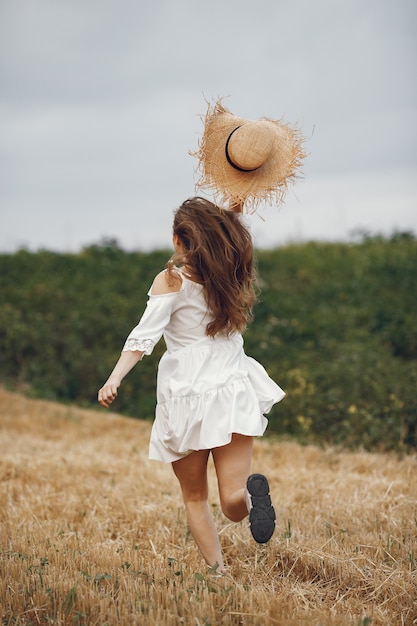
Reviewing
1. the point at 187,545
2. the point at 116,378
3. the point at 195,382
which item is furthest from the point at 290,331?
the point at 116,378

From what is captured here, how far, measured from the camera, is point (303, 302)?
1268 cm

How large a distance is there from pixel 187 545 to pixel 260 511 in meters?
1.26

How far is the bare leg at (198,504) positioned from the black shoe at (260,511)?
48cm

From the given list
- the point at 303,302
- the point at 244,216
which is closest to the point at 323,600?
the point at 244,216

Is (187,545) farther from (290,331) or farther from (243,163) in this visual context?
(290,331)

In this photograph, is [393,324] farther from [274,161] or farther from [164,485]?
[274,161]

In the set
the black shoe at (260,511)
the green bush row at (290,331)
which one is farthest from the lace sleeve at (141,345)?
the green bush row at (290,331)

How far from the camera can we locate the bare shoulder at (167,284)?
153 inches

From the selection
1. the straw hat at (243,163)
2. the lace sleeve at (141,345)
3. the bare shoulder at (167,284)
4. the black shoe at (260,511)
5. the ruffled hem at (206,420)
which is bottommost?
the black shoe at (260,511)

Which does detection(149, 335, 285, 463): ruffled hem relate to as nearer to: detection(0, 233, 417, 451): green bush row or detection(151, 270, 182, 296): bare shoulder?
detection(151, 270, 182, 296): bare shoulder

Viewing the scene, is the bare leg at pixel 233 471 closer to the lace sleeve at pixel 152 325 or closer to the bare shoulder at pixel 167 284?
the lace sleeve at pixel 152 325

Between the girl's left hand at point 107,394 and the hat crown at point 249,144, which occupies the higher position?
the hat crown at point 249,144

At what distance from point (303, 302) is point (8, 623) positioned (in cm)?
983

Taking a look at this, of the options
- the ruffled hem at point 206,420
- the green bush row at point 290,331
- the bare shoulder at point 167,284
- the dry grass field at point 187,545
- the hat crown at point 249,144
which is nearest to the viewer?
the dry grass field at point 187,545
